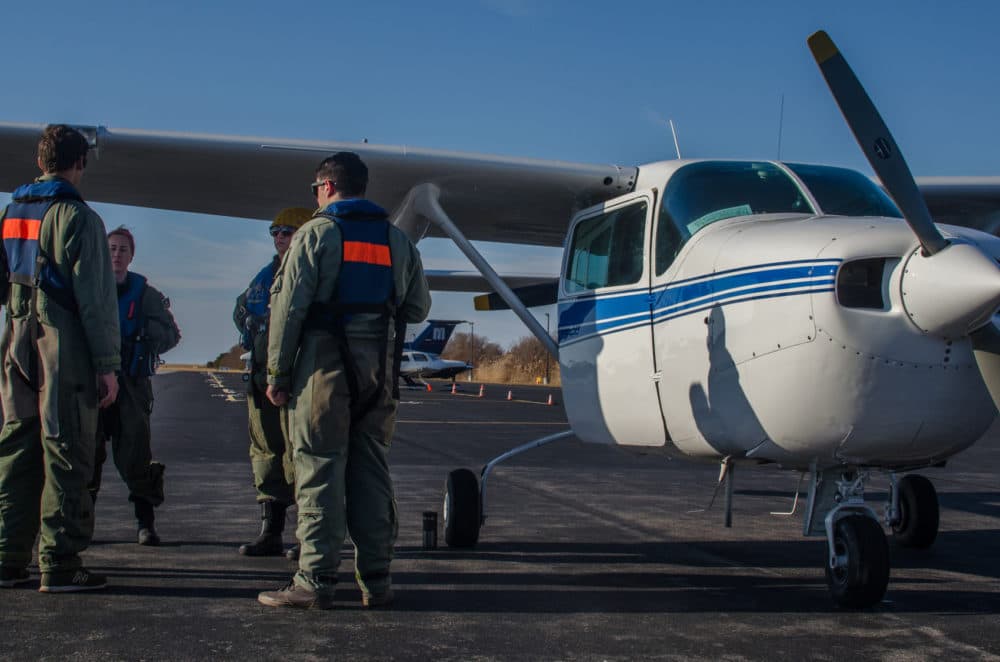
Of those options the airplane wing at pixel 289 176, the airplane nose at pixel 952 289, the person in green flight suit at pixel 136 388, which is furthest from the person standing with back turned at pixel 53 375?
the airplane nose at pixel 952 289

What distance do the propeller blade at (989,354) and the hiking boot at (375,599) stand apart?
2.60 m

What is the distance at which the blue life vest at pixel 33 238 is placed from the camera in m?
4.41

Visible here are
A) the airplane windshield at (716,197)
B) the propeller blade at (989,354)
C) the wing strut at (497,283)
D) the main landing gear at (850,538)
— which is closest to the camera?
the propeller blade at (989,354)

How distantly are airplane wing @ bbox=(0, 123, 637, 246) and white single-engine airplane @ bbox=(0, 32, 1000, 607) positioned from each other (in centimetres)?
2

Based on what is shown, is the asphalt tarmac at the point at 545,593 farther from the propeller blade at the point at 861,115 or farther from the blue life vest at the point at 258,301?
A: the propeller blade at the point at 861,115

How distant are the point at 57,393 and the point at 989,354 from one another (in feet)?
12.6

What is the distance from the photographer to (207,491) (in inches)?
324

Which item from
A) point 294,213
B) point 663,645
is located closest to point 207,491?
point 294,213

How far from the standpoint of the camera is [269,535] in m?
5.57

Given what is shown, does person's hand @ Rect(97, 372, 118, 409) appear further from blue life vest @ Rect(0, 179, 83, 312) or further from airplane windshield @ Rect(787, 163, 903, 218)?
airplane windshield @ Rect(787, 163, 903, 218)

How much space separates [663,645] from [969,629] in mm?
1316

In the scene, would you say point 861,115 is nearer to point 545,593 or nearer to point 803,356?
point 803,356

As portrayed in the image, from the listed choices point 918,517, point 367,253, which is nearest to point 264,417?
point 367,253

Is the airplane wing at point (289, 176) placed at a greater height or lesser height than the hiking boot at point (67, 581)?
greater
